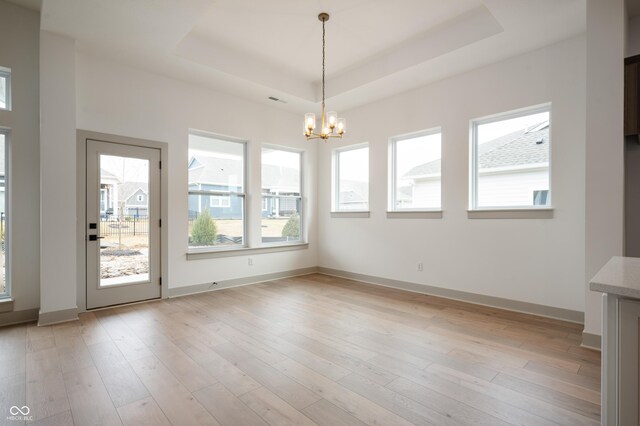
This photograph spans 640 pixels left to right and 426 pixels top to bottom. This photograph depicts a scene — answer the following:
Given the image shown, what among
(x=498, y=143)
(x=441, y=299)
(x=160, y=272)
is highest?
(x=498, y=143)

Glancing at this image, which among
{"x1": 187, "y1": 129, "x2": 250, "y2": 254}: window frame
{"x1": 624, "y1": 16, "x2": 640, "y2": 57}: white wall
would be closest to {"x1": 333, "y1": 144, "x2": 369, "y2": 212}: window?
{"x1": 187, "y1": 129, "x2": 250, "y2": 254}: window frame

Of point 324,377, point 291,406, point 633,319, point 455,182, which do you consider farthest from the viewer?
point 455,182

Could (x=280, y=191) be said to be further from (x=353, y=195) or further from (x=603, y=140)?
(x=603, y=140)

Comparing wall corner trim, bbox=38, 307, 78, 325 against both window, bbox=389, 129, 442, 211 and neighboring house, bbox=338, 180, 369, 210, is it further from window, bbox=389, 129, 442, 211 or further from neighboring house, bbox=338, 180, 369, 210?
window, bbox=389, 129, 442, 211

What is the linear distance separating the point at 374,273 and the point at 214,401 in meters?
3.84

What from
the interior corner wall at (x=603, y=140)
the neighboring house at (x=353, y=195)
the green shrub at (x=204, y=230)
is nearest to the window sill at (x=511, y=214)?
the interior corner wall at (x=603, y=140)

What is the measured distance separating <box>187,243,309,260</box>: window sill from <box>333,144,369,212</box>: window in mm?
1103

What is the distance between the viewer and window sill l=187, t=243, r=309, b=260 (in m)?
4.86

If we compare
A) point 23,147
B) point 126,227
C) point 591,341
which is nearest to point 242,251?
point 126,227

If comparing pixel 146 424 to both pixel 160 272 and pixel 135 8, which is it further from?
pixel 135 8

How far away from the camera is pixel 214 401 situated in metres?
2.06

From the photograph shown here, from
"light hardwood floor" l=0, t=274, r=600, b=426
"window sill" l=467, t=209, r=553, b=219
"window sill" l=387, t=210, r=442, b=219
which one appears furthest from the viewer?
"window sill" l=387, t=210, r=442, b=219

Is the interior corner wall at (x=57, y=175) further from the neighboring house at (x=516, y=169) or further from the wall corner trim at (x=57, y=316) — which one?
the neighboring house at (x=516, y=169)

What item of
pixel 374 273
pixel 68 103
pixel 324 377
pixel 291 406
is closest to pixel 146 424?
pixel 291 406
